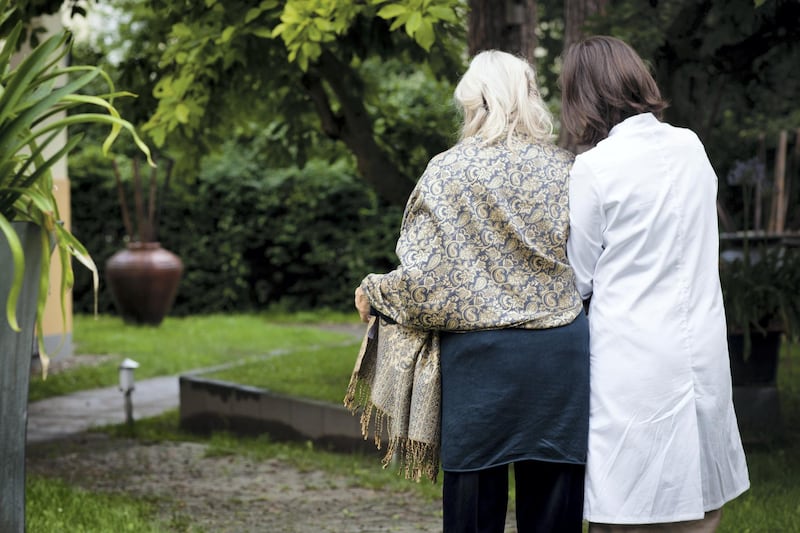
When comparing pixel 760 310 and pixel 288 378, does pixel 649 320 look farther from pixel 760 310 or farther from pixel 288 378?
pixel 288 378

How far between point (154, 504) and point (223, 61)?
2348 mm

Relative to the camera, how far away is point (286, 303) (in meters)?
14.7

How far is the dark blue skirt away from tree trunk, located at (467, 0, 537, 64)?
12.3ft

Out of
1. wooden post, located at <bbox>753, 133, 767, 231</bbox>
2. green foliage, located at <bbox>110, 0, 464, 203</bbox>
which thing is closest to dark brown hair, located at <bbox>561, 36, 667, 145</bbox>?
green foliage, located at <bbox>110, 0, 464, 203</bbox>

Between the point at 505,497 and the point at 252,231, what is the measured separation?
12.0m

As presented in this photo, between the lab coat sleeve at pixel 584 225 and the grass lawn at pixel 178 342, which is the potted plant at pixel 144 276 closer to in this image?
the grass lawn at pixel 178 342

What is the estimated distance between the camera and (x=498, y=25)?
20.1 ft

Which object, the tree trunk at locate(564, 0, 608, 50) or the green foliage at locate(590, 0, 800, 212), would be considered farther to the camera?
the tree trunk at locate(564, 0, 608, 50)

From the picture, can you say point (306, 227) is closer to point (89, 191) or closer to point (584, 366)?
point (89, 191)

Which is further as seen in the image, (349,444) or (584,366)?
(349,444)

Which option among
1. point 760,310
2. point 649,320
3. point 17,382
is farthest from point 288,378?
point 649,320

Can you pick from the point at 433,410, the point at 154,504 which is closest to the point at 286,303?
the point at 154,504

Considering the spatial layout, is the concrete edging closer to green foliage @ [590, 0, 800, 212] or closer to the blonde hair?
green foliage @ [590, 0, 800, 212]

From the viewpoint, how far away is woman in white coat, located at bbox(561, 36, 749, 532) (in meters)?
2.56
